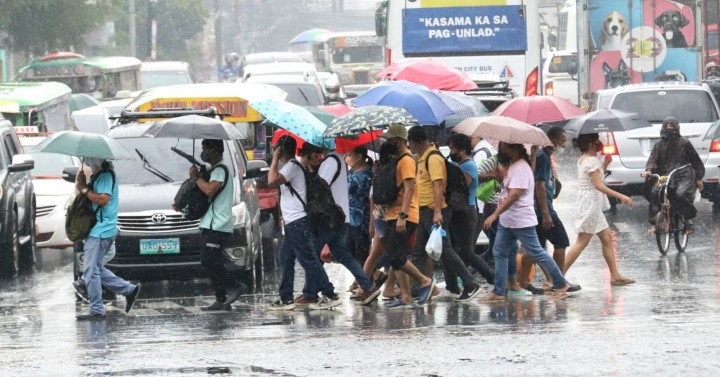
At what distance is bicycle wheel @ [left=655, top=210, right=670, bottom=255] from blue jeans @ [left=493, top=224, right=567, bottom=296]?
356 cm

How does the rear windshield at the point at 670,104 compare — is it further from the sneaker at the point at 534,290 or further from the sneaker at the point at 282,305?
the sneaker at the point at 282,305

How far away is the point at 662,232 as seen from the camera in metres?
16.2

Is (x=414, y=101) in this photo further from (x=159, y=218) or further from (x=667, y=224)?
(x=667, y=224)

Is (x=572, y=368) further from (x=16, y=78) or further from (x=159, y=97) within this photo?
(x=16, y=78)

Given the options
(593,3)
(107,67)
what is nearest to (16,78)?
(107,67)

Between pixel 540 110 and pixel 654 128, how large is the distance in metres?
6.70

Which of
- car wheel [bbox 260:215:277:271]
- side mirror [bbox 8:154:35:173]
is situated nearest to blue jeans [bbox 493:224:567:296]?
car wheel [bbox 260:215:277:271]

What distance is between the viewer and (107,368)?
32.2ft

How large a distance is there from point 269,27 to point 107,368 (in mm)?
95412

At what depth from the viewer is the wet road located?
31.5ft

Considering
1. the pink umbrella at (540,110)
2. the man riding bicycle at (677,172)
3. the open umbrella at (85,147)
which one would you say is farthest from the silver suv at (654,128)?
the open umbrella at (85,147)

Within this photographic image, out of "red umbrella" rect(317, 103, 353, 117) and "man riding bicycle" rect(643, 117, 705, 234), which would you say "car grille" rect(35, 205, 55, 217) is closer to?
"red umbrella" rect(317, 103, 353, 117)

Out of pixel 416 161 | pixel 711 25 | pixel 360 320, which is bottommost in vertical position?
pixel 360 320

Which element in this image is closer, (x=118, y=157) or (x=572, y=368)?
(x=572, y=368)
